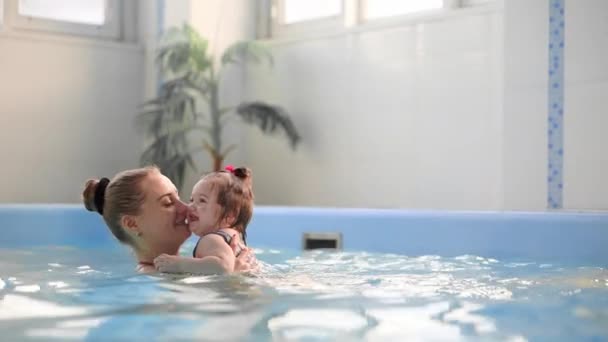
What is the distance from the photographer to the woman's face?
2.54 m

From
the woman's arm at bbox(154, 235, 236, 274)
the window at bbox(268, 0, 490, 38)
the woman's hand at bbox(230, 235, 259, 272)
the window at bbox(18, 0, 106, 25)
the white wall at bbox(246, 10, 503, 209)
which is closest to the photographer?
Result: the woman's arm at bbox(154, 235, 236, 274)

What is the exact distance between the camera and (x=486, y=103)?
471cm

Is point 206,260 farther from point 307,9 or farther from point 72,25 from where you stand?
point 72,25

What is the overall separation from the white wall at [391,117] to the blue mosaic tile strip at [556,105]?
388mm

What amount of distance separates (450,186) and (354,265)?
1.95m

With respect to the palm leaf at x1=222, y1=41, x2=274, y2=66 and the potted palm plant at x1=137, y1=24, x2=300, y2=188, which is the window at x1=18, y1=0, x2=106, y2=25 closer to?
the potted palm plant at x1=137, y1=24, x2=300, y2=188

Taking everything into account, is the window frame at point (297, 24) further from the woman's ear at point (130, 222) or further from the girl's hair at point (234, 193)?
the woman's ear at point (130, 222)

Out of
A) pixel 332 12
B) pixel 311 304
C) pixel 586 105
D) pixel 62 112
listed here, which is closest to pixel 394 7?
pixel 332 12

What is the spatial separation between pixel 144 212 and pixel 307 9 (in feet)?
11.9

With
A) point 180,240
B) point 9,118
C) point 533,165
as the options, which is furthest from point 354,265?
point 9,118

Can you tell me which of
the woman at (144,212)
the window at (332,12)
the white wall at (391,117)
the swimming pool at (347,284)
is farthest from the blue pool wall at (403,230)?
the window at (332,12)

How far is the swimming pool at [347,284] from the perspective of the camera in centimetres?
159

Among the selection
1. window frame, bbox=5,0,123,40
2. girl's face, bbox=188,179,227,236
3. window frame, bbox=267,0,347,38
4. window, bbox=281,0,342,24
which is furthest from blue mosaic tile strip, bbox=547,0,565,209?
window frame, bbox=5,0,123,40

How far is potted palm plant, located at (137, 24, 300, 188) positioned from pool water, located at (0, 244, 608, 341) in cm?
260
